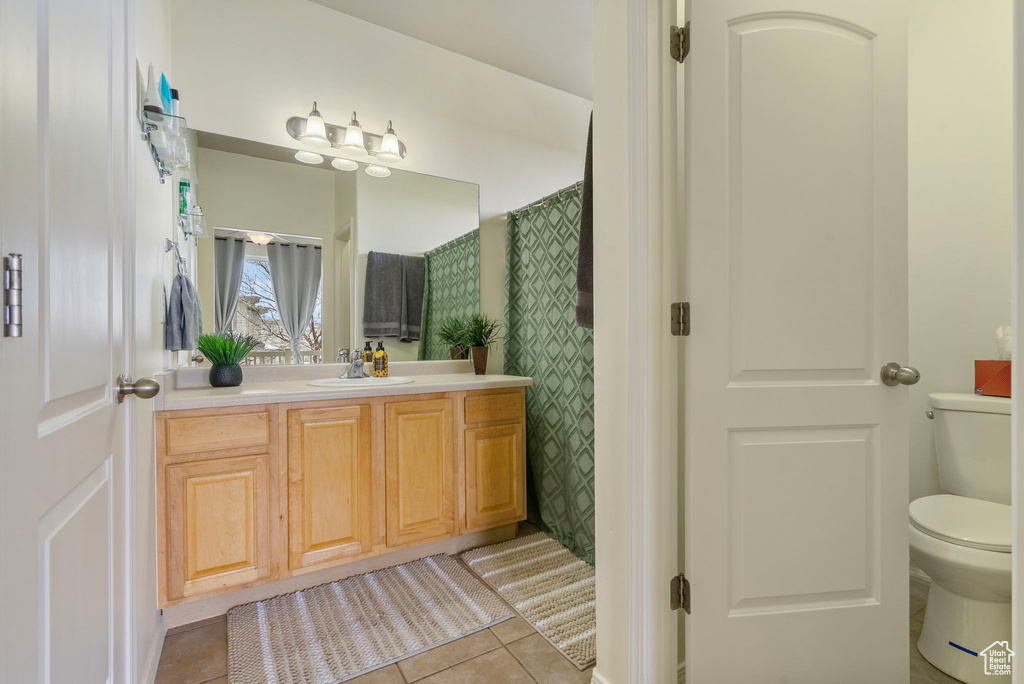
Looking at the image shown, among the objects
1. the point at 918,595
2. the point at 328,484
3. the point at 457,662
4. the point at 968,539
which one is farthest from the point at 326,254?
the point at 918,595

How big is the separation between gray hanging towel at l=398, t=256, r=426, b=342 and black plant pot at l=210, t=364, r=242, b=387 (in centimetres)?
84

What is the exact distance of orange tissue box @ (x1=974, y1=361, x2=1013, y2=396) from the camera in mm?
1668

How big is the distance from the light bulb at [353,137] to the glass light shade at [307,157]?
15cm

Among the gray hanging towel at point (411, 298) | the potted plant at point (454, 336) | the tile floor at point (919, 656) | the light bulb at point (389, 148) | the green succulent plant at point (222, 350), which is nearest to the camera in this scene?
the tile floor at point (919, 656)

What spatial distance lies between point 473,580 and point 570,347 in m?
1.18

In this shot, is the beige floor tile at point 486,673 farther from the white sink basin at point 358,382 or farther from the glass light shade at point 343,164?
the glass light shade at point 343,164

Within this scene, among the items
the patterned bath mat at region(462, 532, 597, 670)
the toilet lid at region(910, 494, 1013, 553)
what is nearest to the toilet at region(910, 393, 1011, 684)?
the toilet lid at region(910, 494, 1013, 553)

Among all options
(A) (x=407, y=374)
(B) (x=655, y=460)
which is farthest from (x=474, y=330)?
(B) (x=655, y=460)

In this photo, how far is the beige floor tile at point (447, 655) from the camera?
1478mm

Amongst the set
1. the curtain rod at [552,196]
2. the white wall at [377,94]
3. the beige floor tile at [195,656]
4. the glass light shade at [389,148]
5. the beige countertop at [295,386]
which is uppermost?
the white wall at [377,94]

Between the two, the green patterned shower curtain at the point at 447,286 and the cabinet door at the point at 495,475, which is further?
the green patterned shower curtain at the point at 447,286

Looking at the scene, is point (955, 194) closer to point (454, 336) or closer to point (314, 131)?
point (454, 336)

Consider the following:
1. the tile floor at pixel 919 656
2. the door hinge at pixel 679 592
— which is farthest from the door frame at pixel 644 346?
the tile floor at pixel 919 656

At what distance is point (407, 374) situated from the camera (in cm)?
264
